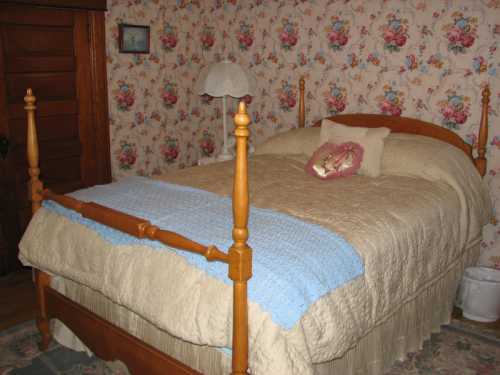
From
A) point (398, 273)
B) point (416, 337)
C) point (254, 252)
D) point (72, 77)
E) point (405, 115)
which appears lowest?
point (416, 337)

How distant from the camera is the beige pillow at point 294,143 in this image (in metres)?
3.36

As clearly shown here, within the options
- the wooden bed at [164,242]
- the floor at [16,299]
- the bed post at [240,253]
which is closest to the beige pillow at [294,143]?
the wooden bed at [164,242]

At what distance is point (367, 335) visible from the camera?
2.13 metres

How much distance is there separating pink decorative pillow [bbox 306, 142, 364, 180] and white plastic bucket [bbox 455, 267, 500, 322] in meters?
0.89

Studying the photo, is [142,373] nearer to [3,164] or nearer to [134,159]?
[3,164]

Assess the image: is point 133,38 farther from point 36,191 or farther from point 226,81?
point 36,191

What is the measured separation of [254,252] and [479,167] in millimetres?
1885

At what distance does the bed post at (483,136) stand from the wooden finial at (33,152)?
94.9 inches

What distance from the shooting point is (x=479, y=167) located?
302cm

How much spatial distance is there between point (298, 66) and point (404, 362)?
226 cm

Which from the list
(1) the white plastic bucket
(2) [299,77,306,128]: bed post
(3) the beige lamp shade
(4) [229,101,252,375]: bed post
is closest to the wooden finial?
(4) [229,101,252,375]: bed post

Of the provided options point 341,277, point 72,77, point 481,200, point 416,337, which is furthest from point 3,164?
point 481,200

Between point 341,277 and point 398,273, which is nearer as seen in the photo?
point 341,277

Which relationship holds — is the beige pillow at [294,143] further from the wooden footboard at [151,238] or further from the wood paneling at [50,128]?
the wooden footboard at [151,238]
